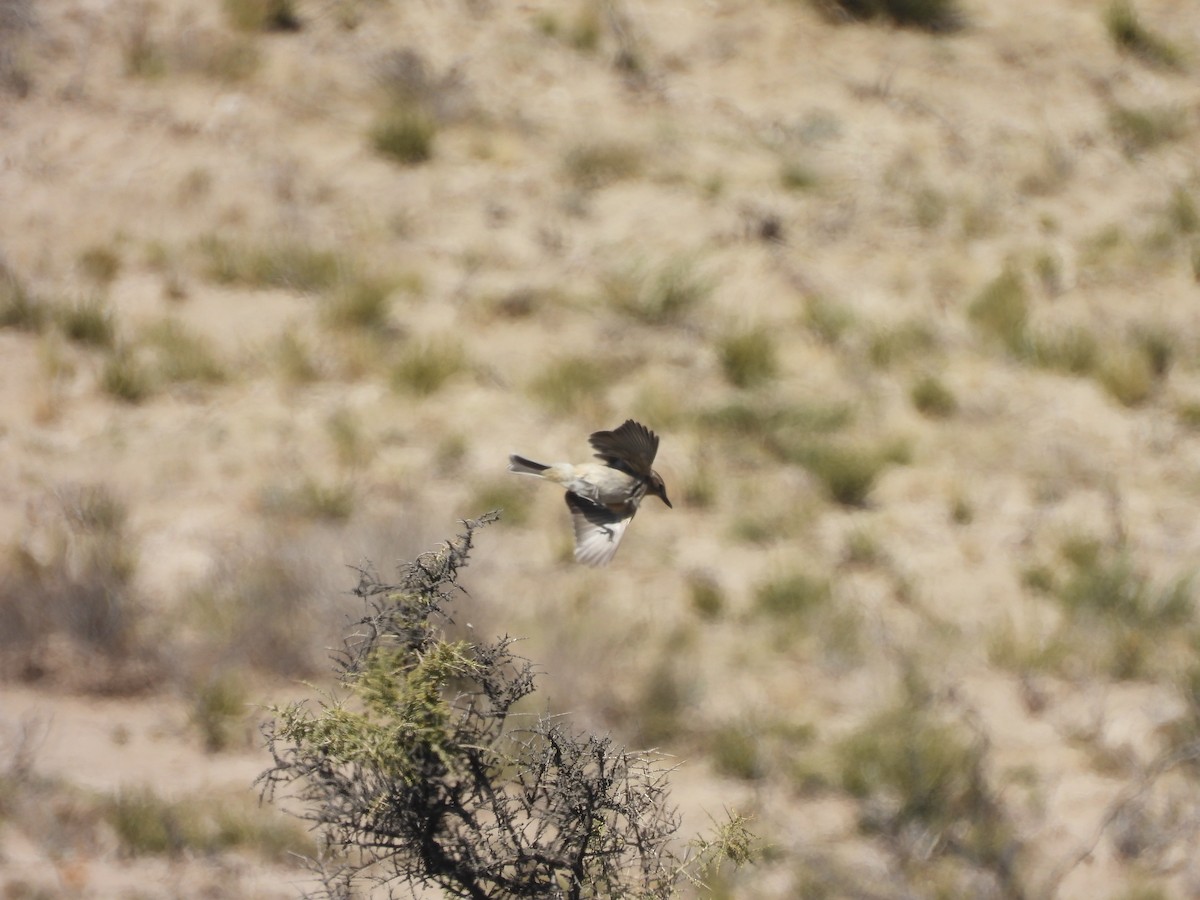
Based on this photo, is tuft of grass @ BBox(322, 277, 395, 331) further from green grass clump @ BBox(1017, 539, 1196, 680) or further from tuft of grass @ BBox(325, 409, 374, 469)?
green grass clump @ BBox(1017, 539, 1196, 680)

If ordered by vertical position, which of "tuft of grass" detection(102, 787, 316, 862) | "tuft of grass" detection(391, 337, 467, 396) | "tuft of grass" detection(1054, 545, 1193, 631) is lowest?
"tuft of grass" detection(102, 787, 316, 862)

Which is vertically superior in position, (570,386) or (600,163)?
(600,163)

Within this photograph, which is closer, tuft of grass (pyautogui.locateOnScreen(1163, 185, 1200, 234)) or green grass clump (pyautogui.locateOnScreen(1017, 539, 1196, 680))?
green grass clump (pyautogui.locateOnScreen(1017, 539, 1196, 680))

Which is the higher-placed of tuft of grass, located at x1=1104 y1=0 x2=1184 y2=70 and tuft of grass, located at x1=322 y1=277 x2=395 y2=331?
tuft of grass, located at x1=1104 y1=0 x2=1184 y2=70

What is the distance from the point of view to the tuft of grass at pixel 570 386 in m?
7.36

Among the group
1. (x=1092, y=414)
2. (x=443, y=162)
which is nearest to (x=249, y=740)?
(x=443, y=162)

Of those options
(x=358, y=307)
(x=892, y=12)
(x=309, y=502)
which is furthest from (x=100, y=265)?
(x=892, y=12)

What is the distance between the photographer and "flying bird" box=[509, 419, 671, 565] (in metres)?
4.13

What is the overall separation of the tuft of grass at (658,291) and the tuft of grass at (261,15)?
3066 millimetres

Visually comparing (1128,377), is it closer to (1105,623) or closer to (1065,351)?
(1065,351)

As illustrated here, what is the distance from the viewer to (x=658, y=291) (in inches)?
314

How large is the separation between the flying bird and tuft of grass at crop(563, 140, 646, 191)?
451 centimetres

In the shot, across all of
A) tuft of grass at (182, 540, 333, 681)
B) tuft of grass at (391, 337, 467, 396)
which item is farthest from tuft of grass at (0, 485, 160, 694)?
tuft of grass at (391, 337, 467, 396)

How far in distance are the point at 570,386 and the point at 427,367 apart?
0.79 metres
